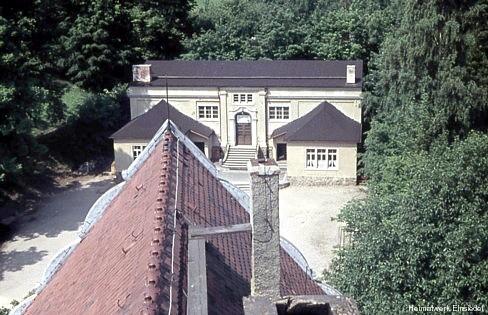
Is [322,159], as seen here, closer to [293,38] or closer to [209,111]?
[209,111]

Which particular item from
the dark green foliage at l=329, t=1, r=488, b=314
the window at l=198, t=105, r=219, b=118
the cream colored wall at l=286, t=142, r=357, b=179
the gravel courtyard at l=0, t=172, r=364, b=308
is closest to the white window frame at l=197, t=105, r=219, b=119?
the window at l=198, t=105, r=219, b=118

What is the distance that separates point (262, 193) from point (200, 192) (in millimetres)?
3969

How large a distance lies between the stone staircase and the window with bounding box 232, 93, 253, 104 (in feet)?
8.74

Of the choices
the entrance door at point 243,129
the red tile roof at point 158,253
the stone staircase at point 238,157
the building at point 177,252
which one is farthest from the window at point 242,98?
the red tile roof at point 158,253

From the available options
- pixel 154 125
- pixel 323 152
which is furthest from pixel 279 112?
pixel 154 125

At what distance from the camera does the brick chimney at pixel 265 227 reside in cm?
945

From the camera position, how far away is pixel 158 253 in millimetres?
9234

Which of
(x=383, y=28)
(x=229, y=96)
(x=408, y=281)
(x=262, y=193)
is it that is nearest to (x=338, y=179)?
(x=229, y=96)

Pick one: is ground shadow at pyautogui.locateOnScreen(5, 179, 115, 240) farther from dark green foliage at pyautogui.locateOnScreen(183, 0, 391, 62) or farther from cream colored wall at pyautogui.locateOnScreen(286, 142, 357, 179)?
dark green foliage at pyautogui.locateOnScreen(183, 0, 391, 62)

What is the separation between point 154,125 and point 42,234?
9.71 meters

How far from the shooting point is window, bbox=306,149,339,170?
34.4 m

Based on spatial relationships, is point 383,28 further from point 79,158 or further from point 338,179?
point 79,158

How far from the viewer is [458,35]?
26906 mm

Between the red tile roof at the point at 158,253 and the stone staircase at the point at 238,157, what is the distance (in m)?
21.7
